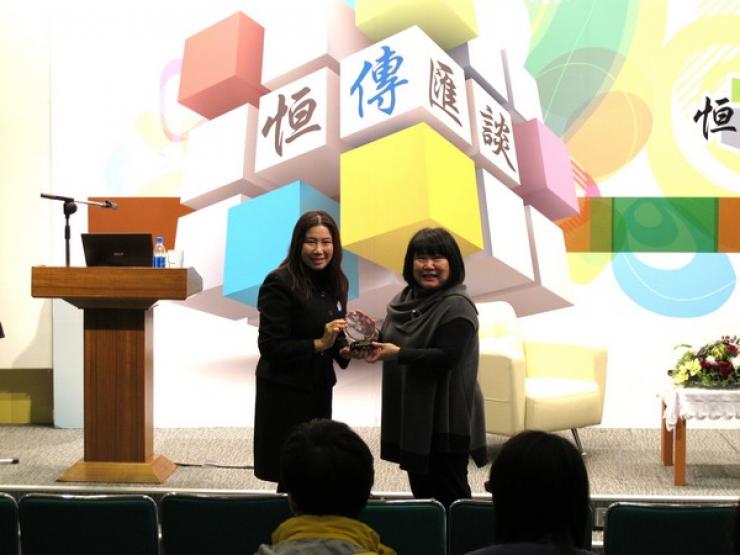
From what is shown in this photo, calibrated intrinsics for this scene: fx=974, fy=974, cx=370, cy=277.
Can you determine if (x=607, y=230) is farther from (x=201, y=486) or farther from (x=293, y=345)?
(x=293, y=345)

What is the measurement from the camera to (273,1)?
5227 mm

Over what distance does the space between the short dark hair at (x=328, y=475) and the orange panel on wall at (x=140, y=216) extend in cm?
387

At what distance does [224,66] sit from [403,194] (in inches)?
49.8

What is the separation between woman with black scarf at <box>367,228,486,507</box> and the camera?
8.49 ft

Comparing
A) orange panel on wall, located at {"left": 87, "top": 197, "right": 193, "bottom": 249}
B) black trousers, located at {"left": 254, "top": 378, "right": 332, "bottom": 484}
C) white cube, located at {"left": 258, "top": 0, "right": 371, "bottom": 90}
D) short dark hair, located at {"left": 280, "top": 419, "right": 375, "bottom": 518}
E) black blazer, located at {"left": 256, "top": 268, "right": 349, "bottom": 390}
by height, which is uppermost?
white cube, located at {"left": 258, "top": 0, "right": 371, "bottom": 90}

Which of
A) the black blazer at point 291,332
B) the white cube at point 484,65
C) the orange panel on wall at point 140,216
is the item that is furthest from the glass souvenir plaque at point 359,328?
→ the orange panel on wall at point 140,216

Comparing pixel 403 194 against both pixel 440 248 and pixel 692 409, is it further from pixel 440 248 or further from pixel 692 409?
pixel 440 248

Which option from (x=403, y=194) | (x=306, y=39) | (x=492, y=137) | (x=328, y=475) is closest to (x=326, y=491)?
(x=328, y=475)

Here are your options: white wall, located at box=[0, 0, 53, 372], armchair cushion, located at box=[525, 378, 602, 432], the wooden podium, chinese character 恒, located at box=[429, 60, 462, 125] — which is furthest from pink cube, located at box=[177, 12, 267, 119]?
armchair cushion, located at box=[525, 378, 602, 432]

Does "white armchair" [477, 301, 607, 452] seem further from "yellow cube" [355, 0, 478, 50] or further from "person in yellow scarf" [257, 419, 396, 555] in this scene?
"person in yellow scarf" [257, 419, 396, 555]

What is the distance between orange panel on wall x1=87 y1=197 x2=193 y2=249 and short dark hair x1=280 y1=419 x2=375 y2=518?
3867mm

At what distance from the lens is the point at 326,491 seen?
4.98ft

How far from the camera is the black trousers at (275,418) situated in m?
2.73

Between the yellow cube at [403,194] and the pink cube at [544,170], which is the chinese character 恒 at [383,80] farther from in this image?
the pink cube at [544,170]
